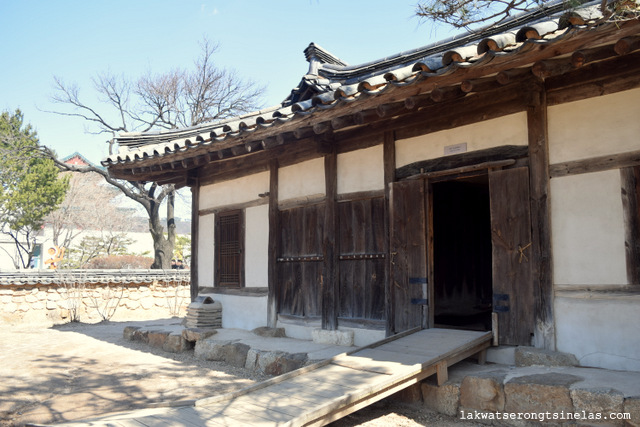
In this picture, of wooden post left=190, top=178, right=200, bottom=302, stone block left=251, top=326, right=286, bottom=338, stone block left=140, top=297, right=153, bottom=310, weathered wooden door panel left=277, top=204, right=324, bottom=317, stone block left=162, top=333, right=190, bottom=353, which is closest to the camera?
weathered wooden door panel left=277, top=204, right=324, bottom=317

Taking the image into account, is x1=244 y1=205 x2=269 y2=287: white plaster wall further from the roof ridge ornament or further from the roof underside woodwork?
the roof ridge ornament

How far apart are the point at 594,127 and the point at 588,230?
95 centimetres

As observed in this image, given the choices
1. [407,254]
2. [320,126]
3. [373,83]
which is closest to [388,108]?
[373,83]

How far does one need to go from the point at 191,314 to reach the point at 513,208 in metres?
5.48

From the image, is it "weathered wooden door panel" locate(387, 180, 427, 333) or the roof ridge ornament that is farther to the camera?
the roof ridge ornament

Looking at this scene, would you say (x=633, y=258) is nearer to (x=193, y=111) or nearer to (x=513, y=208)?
(x=513, y=208)

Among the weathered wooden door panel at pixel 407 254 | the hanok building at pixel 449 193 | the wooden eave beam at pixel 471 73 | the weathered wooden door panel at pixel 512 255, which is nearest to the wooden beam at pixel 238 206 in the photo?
the hanok building at pixel 449 193

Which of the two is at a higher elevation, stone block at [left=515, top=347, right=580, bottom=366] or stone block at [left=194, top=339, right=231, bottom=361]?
stone block at [left=515, top=347, right=580, bottom=366]

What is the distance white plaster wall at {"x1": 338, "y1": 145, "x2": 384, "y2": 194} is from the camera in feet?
19.5

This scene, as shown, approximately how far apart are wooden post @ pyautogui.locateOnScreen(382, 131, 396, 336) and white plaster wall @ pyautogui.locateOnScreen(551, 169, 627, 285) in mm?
1871

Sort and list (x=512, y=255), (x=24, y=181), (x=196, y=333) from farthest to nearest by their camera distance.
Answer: (x=24, y=181), (x=196, y=333), (x=512, y=255)

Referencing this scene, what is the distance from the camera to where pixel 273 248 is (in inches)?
284


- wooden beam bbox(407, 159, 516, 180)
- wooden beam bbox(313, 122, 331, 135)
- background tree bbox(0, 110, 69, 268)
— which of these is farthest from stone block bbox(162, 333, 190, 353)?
background tree bbox(0, 110, 69, 268)

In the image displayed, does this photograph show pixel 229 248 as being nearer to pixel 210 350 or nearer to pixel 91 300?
pixel 210 350
